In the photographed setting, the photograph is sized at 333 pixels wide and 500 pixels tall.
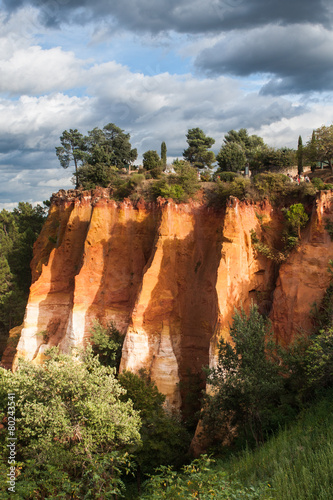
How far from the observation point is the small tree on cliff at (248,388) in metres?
11.8

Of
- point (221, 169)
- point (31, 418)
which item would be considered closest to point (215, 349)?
point (31, 418)

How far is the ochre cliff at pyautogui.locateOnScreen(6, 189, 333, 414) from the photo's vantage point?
16422 mm

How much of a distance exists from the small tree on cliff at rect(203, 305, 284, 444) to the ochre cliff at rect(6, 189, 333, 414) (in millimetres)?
2612

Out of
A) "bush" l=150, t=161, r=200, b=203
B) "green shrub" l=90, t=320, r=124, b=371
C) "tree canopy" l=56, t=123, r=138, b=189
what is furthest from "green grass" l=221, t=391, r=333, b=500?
"tree canopy" l=56, t=123, r=138, b=189

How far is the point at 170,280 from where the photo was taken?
19172 millimetres

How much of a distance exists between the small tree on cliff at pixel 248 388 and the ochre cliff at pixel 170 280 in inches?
103

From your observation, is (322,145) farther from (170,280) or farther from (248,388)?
(248,388)

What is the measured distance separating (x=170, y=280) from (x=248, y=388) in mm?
8333

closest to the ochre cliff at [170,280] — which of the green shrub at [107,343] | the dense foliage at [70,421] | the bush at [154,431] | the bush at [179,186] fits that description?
the green shrub at [107,343]

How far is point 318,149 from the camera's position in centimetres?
2127

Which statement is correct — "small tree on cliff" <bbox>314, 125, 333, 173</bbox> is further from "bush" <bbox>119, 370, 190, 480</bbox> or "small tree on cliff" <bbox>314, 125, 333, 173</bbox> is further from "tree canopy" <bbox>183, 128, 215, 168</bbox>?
"tree canopy" <bbox>183, 128, 215, 168</bbox>

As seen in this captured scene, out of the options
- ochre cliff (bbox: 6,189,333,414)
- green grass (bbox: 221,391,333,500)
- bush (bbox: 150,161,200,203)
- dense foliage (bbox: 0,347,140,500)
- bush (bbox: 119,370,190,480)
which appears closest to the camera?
green grass (bbox: 221,391,333,500)

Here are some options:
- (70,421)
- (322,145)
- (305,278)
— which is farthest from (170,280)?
(322,145)

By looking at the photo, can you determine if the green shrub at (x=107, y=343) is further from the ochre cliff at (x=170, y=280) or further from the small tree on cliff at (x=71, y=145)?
the small tree on cliff at (x=71, y=145)
